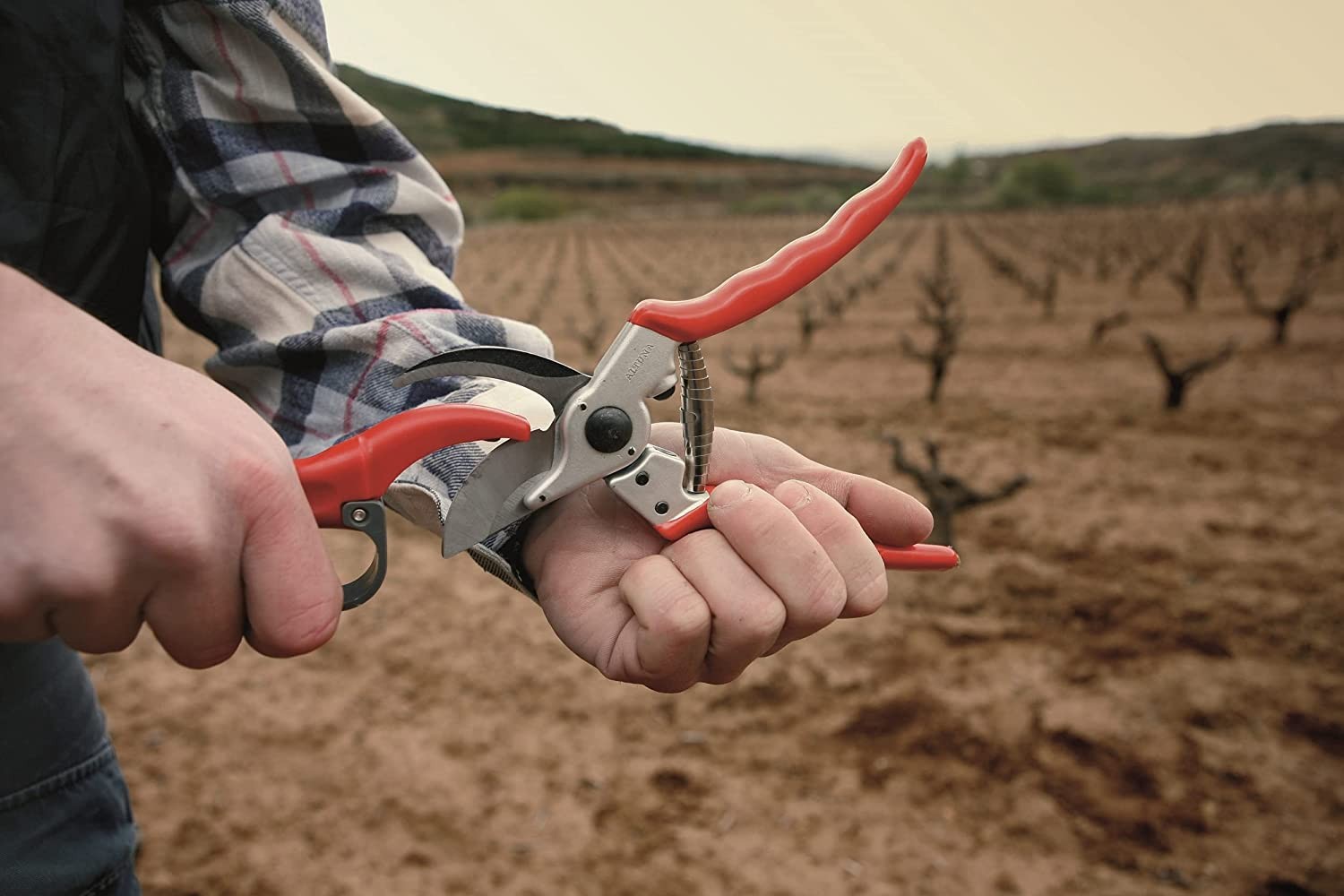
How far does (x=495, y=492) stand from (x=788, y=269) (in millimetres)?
624

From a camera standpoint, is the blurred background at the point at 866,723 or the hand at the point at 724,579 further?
the blurred background at the point at 866,723

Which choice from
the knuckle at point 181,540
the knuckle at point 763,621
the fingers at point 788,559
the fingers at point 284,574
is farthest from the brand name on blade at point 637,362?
the knuckle at point 181,540

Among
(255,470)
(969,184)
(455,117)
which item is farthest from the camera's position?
(969,184)

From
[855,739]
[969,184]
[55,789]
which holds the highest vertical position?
[969,184]

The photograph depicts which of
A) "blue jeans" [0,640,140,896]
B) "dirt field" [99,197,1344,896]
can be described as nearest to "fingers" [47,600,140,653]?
"blue jeans" [0,640,140,896]

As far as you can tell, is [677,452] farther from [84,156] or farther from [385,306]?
[84,156]

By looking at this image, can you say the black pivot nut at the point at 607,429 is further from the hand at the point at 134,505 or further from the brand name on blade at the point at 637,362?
the hand at the point at 134,505

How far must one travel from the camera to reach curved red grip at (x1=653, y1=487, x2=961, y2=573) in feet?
4.70

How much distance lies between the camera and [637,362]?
1440 mm

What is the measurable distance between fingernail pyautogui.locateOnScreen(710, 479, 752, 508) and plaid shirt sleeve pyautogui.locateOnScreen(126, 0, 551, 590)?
0.35 meters

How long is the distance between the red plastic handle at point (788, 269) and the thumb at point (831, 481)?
27cm

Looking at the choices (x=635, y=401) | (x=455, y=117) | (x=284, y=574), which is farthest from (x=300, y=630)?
(x=455, y=117)

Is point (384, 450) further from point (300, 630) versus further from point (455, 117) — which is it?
point (455, 117)

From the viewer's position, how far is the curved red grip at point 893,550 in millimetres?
1434
